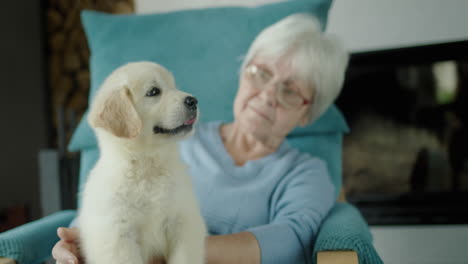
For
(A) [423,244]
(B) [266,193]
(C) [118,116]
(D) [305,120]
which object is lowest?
(A) [423,244]

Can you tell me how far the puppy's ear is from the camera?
0.71 m

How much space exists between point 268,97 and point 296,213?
37cm

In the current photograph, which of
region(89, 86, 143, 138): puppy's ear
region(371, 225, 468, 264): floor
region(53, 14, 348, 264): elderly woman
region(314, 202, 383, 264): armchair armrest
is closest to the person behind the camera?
region(89, 86, 143, 138): puppy's ear

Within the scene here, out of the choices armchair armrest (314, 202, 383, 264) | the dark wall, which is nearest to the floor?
armchair armrest (314, 202, 383, 264)

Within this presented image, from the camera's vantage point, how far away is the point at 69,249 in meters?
0.84

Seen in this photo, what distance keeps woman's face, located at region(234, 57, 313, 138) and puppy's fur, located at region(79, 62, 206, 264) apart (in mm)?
Result: 484

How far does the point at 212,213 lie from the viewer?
1.17 m

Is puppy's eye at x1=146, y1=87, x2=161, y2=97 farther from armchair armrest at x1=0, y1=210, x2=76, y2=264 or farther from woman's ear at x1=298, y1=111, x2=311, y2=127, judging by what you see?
woman's ear at x1=298, y1=111, x2=311, y2=127

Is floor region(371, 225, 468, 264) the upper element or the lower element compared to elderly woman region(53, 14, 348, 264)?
lower

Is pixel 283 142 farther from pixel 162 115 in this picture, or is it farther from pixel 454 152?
pixel 454 152

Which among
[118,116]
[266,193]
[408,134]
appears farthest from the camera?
[408,134]

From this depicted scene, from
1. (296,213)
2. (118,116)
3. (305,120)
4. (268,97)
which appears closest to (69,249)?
(118,116)

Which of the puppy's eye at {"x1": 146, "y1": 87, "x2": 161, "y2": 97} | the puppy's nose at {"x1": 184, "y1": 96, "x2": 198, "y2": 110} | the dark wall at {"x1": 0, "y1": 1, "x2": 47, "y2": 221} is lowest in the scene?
the dark wall at {"x1": 0, "y1": 1, "x2": 47, "y2": 221}

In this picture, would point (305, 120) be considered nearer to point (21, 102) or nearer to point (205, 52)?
point (205, 52)
